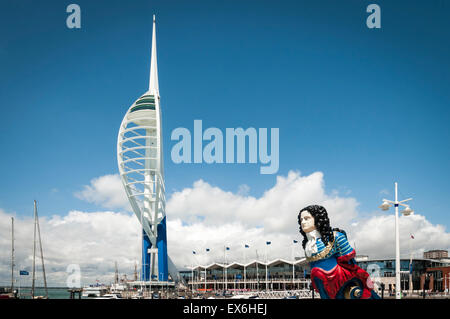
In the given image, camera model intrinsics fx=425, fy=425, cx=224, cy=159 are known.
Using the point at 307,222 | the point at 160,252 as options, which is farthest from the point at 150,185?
the point at 307,222

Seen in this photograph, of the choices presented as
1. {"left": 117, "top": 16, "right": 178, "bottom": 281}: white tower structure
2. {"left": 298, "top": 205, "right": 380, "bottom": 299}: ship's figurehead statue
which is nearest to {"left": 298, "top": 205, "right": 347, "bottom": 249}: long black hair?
{"left": 298, "top": 205, "right": 380, "bottom": 299}: ship's figurehead statue

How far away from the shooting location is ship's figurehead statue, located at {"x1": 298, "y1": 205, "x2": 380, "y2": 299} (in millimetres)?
20156

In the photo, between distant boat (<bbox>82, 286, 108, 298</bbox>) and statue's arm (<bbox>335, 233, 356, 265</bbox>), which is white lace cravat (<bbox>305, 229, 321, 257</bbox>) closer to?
statue's arm (<bbox>335, 233, 356, 265</bbox>)

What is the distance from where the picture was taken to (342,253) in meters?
20.3

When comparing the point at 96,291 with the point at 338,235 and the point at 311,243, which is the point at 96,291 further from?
the point at 338,235

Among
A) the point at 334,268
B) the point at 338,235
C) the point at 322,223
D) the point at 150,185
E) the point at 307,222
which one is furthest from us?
the point at 150,185

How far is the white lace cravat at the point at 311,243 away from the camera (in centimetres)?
2066

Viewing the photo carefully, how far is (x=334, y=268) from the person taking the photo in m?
20.2

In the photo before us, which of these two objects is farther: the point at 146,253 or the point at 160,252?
the point at 146,253

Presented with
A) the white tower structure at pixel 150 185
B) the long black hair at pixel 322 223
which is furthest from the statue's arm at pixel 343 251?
the white tower structure at pixel 150 185

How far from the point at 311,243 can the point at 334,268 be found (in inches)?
61.6
